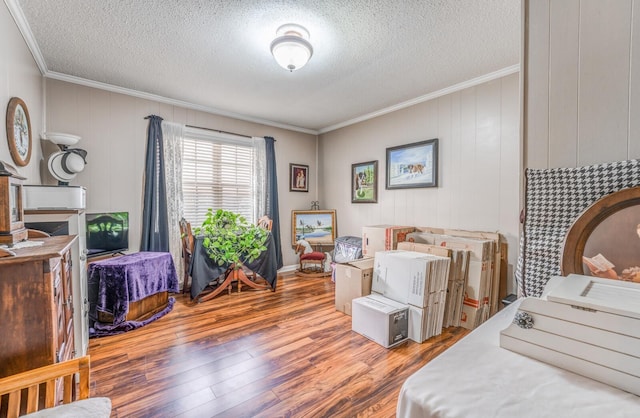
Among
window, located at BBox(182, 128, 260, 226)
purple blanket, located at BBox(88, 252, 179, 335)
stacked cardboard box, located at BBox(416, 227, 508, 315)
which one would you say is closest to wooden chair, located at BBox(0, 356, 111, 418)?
purple blanket, located at BBox(88, 252, 179, 335)

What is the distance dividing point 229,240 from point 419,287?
2179 millimetres

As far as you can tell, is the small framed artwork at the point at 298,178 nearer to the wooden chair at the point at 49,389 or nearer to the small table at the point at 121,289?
the small table at the point at 121,289

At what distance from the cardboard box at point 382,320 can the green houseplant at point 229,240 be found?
1.51 m

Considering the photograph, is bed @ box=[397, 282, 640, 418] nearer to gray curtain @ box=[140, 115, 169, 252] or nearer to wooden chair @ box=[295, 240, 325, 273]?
gray curtain @ box=[140, 115, 169, 252]

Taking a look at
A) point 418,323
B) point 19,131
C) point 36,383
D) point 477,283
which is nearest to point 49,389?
point 36,383

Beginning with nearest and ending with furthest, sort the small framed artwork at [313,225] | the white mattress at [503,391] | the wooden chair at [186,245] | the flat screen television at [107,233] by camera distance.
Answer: the white mattress at [503,391] → the flat screen television at [107,233] → the wooden chair at [186,245] → the small framed artwork at [313,225]

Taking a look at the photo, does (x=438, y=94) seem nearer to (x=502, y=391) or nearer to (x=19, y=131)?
(x=502, y=391)

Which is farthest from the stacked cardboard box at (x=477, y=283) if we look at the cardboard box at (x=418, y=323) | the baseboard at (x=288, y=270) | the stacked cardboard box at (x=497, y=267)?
the baseboard at (x=288, y=270)

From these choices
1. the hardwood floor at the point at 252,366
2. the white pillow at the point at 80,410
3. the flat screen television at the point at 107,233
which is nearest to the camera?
the white pillow at the point at 80,410

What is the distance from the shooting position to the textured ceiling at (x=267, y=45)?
193 centimetres

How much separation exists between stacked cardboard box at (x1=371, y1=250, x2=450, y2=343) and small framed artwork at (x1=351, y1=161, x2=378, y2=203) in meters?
1.67

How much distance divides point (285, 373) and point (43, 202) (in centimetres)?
200

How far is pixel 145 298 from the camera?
284 cm

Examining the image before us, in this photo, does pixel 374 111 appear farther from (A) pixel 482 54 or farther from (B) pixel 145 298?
(B) pixel 145 298
